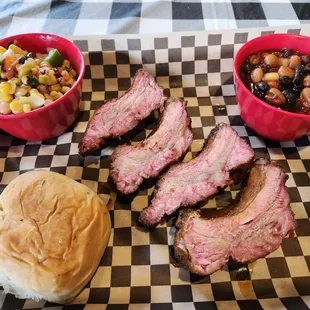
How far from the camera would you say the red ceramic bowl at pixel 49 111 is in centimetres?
237

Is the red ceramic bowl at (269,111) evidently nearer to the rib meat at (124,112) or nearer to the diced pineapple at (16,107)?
the rib meat at (124,112)

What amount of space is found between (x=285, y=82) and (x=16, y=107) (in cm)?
175

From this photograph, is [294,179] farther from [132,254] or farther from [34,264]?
[34,264]

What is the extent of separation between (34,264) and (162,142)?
113cm

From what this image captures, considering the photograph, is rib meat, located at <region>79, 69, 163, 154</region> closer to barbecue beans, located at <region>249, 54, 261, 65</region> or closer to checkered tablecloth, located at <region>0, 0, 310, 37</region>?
barbecue beans, located at <region>249, 54, 261, 65</region>

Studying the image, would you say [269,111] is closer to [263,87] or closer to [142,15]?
[263,87]

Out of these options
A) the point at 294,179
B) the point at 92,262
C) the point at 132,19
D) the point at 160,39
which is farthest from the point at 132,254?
the point at 132,19

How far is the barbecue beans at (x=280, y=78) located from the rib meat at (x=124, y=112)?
68 cm

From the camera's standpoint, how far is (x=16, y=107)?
2.29 meters

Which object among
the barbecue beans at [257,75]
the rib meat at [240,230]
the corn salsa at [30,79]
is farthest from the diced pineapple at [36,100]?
the barbecue beans at [257,75]

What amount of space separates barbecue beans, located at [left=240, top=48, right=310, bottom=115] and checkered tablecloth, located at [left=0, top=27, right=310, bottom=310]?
0.37 metres

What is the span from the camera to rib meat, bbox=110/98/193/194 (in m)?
2.32

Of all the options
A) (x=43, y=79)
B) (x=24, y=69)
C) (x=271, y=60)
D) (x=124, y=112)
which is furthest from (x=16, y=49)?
(x=271, y=60)

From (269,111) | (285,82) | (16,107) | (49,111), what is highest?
(16,107)
